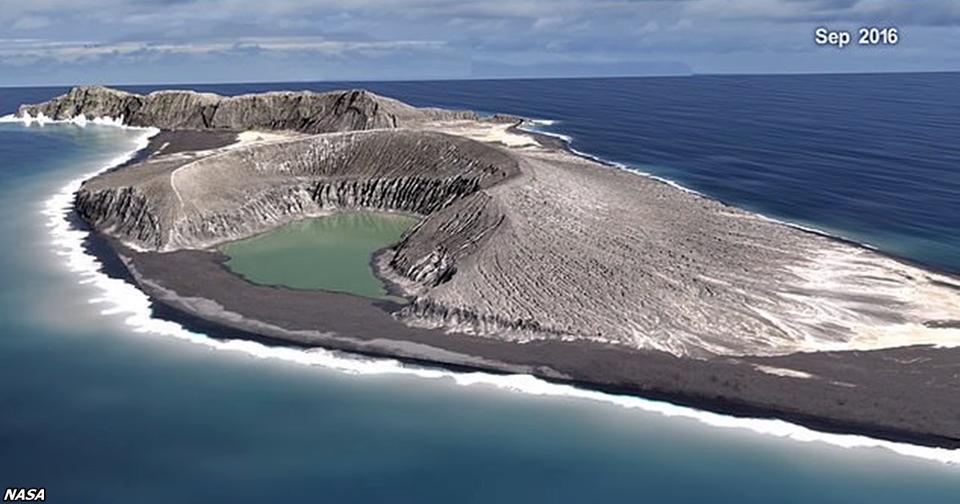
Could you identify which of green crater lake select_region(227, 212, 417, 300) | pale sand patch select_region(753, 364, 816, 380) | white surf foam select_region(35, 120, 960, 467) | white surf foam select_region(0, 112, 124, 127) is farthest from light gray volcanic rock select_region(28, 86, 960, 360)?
white surf foam select_region(0, 112, 124, 127)

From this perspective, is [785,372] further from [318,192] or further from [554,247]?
[318,192]

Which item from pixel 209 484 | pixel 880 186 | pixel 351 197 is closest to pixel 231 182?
pixel 351 197

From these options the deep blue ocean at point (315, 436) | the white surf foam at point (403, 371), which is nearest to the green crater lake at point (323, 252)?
the white surf foam at point (403, 371)

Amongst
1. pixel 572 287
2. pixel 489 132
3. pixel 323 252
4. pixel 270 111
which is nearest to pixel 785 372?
pixel 572 287

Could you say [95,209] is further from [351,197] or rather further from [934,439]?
[934,439]

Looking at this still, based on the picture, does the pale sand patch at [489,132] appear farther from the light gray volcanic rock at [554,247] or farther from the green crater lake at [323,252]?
the green crater lake at [323,252]

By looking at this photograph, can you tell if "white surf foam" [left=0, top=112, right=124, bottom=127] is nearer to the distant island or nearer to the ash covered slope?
the ash covered slope
